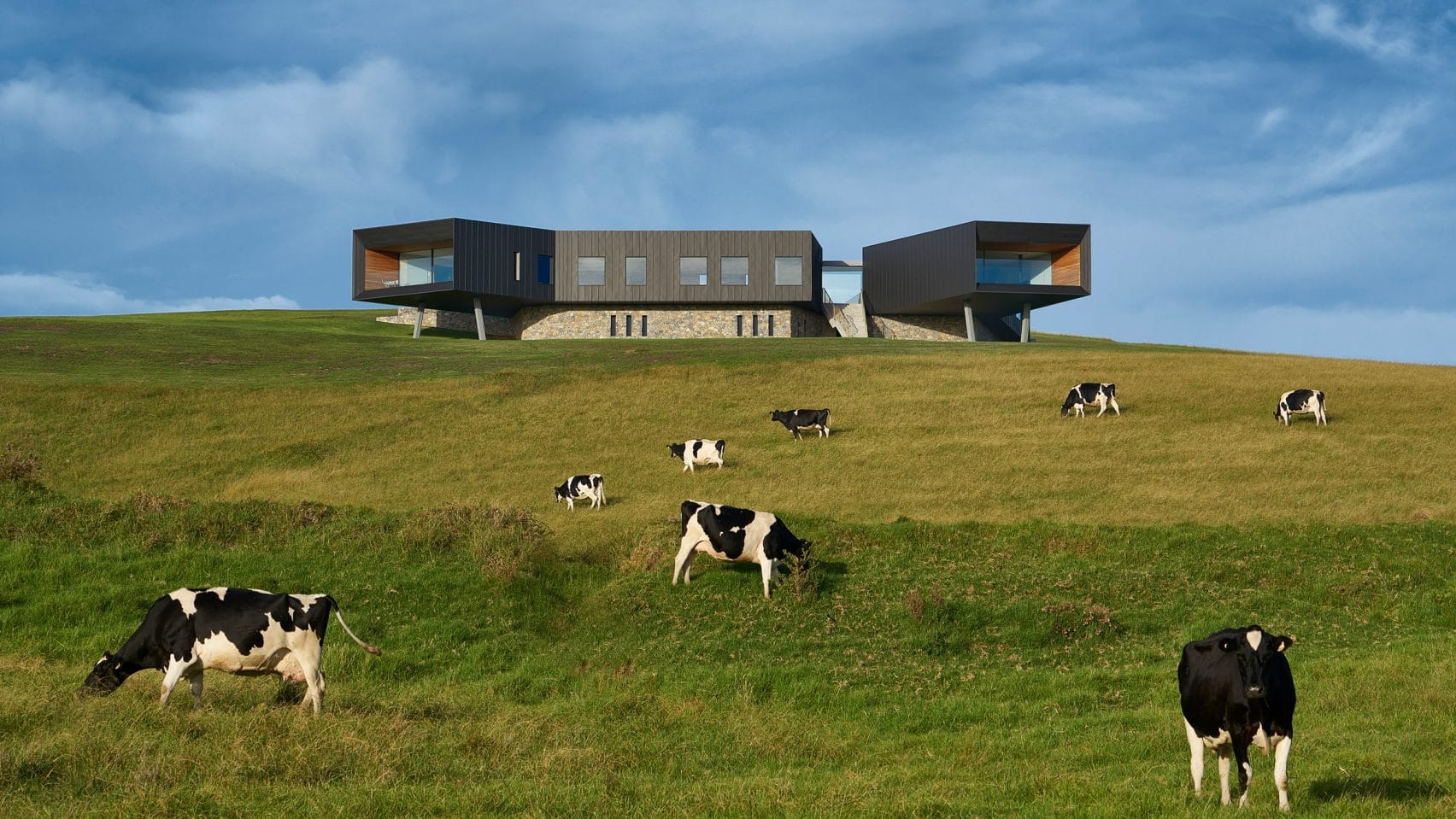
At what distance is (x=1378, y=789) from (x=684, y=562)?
1477 centimetres

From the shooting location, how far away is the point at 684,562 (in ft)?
78.7

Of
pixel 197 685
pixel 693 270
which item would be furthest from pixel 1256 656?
pixel 693 270

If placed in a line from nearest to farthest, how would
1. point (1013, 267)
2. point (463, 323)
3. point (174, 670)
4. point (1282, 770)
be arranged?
point (1282, 770) → point (174, 670) → point (1013, 267) → point (463, 323)

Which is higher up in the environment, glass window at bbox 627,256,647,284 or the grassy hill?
glass window at bbox 627,256,647,284

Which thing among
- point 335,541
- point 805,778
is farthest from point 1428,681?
point 335,541

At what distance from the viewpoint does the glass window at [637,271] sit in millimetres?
83188

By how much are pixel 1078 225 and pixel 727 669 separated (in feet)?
211

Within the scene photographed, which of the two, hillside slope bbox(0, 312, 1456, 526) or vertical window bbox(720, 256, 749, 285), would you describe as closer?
hillside slope bbox(0, 312, 1456, 526)

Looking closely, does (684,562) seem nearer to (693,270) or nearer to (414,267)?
(693,270)

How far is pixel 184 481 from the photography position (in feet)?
116

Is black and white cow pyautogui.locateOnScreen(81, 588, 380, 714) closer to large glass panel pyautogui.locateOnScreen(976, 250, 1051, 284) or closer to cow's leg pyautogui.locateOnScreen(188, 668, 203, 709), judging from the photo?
cow's leg pyautogui.locateOnScreen(188, 668, 203, 709)

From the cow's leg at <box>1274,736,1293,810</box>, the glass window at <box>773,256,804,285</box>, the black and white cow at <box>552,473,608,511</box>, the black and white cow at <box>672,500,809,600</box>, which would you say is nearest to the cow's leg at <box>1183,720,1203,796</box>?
the cow's leg at <box>1274,736,1293,810</box>

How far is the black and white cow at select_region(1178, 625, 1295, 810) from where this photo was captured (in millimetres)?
10625

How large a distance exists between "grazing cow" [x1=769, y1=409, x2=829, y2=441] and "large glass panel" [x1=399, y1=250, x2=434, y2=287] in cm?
4566
